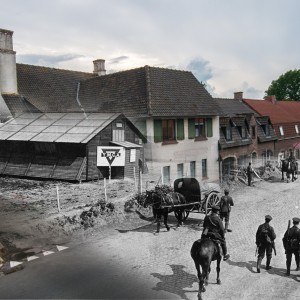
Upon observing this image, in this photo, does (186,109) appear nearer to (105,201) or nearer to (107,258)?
(105,201)

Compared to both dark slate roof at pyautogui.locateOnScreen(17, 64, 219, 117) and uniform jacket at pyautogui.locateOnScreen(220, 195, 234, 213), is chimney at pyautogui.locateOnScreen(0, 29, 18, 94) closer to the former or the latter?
dark slate roof at pyautogui.locateOnScreen(17, 64, 219, 117)

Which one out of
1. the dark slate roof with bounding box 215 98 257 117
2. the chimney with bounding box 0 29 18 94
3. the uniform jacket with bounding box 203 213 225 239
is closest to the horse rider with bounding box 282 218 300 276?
the uniform jacket with bounding box 203 213 225 239

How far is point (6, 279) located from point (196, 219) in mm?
8544

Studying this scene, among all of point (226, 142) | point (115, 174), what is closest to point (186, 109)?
point (226, 142)

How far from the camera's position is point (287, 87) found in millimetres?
59188

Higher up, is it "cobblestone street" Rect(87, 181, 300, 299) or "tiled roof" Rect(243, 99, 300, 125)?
"tiled roof" Rect(243, 99, 300, 125)

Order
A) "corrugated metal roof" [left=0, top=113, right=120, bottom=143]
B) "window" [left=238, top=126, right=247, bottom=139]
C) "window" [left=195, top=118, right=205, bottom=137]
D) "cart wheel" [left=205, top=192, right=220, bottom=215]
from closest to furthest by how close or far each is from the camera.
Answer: "cart wheel" [left=205, top=192, right=220, bottom=215] → "corrugated metal roof" [left=0, top=113, right=120, bottom=143] → "window" [left=195, top=118, right=205, bottom=137] → "window" [left=238, top=126, right=247, bottom=139]

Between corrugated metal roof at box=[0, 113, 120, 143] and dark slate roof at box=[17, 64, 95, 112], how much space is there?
4.79 ft

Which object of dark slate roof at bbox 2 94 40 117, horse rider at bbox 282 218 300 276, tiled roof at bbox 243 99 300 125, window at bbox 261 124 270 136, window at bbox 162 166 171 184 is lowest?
horse rider at bbox 282 218 300 276

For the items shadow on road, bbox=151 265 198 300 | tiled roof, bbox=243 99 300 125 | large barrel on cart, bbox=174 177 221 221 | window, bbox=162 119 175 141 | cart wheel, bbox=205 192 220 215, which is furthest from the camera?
tiled roof, bbox=243 99 300 125

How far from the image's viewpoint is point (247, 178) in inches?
1051

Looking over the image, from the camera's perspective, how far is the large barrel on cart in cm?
1481

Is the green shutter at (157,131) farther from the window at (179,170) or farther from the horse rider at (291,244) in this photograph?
the horse rider at (291,244)

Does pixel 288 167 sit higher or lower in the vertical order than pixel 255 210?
higher
